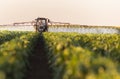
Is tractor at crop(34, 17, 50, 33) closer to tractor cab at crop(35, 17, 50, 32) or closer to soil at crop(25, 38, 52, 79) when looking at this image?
tractor cab at crop(35, 17, 50, 32)

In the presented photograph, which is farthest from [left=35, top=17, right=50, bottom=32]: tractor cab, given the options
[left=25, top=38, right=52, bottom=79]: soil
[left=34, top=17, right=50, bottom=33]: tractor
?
[left=25, top=38, right=52, bottom=79]: soil

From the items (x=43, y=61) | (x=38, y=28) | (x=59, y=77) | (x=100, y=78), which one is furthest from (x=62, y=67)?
(x=38, y=28)

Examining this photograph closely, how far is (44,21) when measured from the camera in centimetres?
7675

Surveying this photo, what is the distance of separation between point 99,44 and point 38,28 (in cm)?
5293

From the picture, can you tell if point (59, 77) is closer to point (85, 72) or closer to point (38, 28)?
point (85, 72)

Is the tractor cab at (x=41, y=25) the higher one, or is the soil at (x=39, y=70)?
the soil at (x=39, y=70)

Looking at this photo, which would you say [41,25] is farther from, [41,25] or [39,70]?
[39,70]

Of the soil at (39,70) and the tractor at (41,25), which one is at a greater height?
the soil at (39,70)

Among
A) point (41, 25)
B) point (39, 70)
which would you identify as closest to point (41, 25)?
point (41, 25)

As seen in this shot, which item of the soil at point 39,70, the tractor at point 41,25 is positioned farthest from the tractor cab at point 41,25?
the soil at point 39,70

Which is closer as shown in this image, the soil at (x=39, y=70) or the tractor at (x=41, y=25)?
the soil at (x=39, y=70)

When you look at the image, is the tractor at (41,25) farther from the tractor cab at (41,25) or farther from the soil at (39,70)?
the soil at (39,70)

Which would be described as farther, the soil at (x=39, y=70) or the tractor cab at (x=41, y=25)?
the tractor cab at (x=41, y=25)

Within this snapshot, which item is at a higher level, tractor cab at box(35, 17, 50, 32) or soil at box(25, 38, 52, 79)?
soil at box(25, 38, 52, 79)
